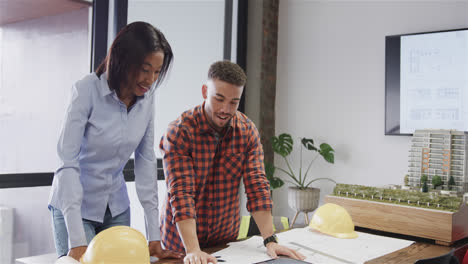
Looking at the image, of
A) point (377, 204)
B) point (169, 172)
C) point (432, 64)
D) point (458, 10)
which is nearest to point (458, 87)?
point (432, 64)

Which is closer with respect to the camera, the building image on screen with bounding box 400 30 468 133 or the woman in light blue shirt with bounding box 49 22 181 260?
the woman in light blue shirt with bounding box 49 22 181 260

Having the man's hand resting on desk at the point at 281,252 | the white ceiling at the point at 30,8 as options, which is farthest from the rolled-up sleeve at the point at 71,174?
the white ceiling at the point at 30,8

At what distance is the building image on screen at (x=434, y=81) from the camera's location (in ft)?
10.8

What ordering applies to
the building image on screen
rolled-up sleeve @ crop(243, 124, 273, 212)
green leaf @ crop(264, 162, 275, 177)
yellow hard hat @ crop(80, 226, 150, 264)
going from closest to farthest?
yellow hard hat @ crop(80, 226, 150, 264) < rolled-up sleeve @ crop(243, 124, 273, 212) < the building image on screen < green leaf @ crop(264, 162, 275, 177)

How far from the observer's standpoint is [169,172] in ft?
5.15

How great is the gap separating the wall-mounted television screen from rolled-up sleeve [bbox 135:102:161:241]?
2.54 m

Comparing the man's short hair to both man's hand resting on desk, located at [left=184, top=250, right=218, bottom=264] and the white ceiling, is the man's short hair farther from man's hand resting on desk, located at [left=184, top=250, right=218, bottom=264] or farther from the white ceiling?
the white ceiling

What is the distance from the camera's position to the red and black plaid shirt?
62.0 inches

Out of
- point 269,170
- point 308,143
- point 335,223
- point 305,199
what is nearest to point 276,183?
point 269,170

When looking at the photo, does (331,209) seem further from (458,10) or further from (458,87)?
(458,10)

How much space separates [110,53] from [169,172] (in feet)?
1.57

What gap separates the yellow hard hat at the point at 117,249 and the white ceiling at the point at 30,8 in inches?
83.2

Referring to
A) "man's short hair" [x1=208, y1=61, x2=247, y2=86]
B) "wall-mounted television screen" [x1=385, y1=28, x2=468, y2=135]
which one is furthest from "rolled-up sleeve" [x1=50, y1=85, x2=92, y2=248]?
"wall-mounted television screen" [x1=385, y1=28, x2=468, y2=135]

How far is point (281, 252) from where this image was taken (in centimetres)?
151
